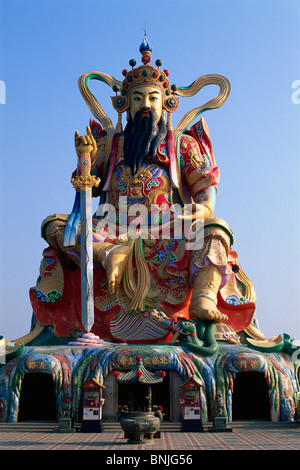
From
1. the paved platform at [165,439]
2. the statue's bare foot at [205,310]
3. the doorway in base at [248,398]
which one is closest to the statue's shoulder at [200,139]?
the statue's bare foot at [205,310]

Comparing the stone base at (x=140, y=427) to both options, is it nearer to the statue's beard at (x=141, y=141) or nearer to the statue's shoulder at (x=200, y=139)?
the statue's beard at (x=141, y=141)

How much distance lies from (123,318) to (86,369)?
1820 mm

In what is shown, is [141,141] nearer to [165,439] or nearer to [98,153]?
[98,153]

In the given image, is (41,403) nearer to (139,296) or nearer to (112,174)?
(139,296)

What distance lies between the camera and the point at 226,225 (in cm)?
1302

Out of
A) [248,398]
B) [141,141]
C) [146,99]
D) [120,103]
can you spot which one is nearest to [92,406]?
[248,398]

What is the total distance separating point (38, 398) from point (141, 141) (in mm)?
5560

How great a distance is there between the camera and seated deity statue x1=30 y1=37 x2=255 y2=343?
12.8m

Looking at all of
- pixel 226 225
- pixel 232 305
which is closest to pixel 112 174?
pixel 226 225

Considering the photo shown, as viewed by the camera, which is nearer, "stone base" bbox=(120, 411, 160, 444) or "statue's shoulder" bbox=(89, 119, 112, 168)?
"stone base" bbox=(120, 411, 160, 444)

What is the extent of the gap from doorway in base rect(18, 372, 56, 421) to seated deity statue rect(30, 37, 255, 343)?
1185mm

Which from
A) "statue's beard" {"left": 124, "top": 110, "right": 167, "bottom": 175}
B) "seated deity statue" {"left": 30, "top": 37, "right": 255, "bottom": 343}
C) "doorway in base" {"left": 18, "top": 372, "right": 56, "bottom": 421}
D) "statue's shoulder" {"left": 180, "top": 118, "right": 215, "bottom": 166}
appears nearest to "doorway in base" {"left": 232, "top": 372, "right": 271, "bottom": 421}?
"seated deity statue" {"left": 30, "top": 37, "right": 255, "bottom": 343}

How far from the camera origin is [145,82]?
14383 millimetres

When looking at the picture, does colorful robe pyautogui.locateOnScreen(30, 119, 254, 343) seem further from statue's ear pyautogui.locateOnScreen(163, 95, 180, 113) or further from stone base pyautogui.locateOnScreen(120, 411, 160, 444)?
stone base pyautogui.locateOnScreen(120, 411, 160, 444)
